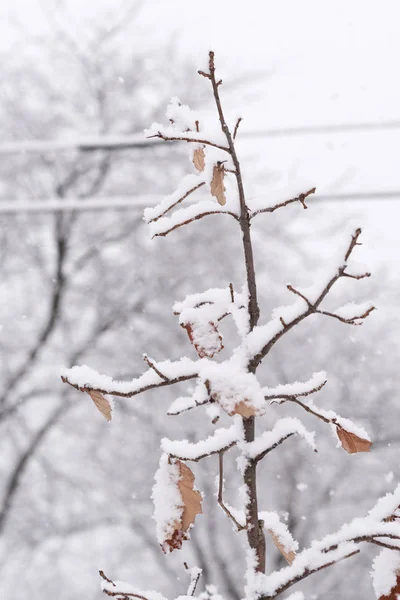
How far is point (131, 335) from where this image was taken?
25.5ft

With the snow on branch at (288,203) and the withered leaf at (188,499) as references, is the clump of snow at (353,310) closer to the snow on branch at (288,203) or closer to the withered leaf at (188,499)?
the snow on branch at (288,203)

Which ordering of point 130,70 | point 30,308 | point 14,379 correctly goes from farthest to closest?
point 130,70, point 30,308, point 14,379

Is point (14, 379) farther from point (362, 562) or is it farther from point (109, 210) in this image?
point (362, 562)

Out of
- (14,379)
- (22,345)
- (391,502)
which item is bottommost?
(391,502)

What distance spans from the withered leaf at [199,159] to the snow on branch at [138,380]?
0.96 ft

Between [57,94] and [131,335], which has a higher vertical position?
[57,94]

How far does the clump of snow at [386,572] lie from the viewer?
25.8 inches

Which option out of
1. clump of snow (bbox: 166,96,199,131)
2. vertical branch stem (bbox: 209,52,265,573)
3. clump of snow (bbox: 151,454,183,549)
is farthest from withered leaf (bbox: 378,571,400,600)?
clump of snow (bbox: 166,96,199,131)

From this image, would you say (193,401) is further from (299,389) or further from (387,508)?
(387,508)

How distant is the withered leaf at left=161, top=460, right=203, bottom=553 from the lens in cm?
71

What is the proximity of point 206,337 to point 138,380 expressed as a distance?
4.1 inches

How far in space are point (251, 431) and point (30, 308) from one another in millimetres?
7326

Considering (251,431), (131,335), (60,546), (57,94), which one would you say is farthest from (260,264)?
(251,431)

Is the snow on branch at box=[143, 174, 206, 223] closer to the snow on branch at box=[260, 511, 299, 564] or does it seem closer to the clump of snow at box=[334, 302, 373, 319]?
the clump of snow at box=[334, 302, 373, 319]
